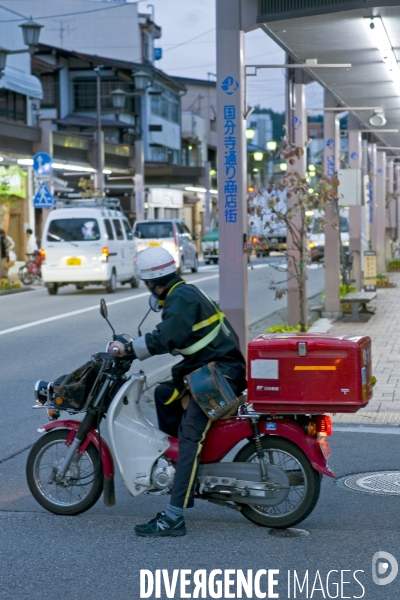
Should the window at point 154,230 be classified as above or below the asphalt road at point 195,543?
above

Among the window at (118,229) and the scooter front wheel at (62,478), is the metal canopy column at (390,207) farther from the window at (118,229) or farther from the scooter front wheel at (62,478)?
the scooter front wheel at (62,478)

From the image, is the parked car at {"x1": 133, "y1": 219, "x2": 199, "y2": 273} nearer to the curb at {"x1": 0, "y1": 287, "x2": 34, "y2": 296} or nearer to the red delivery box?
the curb at {"x1": 0, "y1": 287, "x2": 34, "y2": 296}

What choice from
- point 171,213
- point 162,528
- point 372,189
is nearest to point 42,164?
point 372,189

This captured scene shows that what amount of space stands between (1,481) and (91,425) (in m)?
1.47

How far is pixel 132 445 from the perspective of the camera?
20.0 ft

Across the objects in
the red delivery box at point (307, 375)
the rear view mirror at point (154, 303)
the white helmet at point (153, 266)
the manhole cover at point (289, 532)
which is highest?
the white helmet at point (153, 266)

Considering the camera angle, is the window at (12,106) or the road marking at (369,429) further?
the window at (12,106)

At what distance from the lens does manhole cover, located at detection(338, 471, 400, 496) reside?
6914 millimetres

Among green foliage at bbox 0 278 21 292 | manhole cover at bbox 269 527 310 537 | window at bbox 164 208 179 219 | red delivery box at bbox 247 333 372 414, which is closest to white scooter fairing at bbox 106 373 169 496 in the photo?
red delivery box at bbox 247 333 372 414

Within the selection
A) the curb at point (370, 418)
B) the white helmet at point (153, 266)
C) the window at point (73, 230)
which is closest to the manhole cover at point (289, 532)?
the white helmet at point (153, 266)

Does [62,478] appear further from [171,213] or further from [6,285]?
[171,213]

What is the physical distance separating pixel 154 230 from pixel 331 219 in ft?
52.9

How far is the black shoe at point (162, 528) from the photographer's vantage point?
229 inches

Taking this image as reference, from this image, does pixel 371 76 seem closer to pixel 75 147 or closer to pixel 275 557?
pixel 275 557
